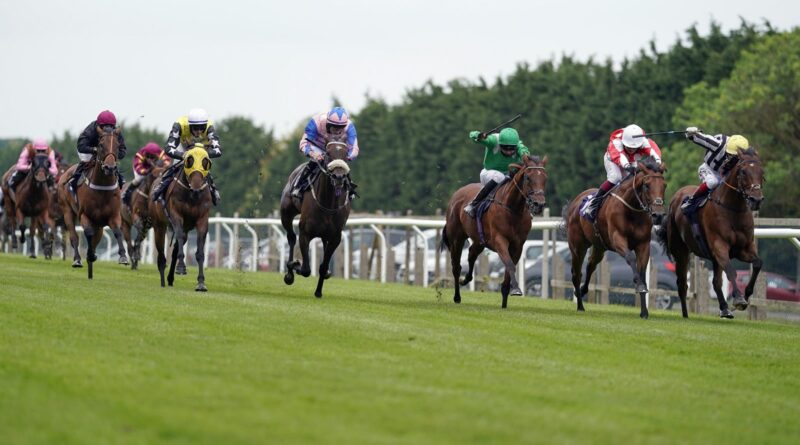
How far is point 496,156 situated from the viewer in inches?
708

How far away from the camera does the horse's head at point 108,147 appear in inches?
751

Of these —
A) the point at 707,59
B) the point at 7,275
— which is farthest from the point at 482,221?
the point at 707,59

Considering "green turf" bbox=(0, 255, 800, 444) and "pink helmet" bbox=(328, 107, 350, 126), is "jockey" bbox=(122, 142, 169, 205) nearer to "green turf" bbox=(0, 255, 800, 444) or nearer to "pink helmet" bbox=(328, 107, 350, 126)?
"pink helmet" bbox=(328, 107, 350, 126)

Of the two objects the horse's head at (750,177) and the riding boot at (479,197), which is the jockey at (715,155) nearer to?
the horse's head at (750,177)

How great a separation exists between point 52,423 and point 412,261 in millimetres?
21746

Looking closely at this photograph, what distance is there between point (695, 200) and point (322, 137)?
4.04m

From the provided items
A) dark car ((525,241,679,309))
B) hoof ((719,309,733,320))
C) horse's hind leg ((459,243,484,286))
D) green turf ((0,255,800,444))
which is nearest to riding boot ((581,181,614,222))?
horse's hind leg ((459,243,484,286))

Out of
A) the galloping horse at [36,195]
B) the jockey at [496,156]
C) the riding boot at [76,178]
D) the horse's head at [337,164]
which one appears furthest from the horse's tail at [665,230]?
the galloping horse at [36,195]

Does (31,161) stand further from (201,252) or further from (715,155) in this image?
(715,155)

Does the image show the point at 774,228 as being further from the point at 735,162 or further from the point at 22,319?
the point at 22,319

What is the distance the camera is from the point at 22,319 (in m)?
12.6

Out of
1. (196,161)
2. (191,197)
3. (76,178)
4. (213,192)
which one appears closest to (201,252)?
(191,197)

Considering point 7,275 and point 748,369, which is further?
point 7,275

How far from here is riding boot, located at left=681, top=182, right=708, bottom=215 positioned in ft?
56.5
